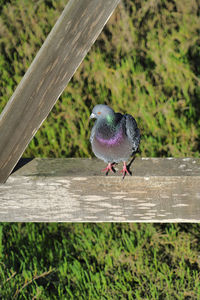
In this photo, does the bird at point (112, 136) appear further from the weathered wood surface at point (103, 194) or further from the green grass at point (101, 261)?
the green grass at point (101, 261)

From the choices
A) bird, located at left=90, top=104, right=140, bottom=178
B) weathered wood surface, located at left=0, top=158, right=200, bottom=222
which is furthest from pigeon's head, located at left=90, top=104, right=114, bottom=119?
weathered wood surface, located at left=0, top=158, right=200, bottom=222

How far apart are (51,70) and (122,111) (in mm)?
1481

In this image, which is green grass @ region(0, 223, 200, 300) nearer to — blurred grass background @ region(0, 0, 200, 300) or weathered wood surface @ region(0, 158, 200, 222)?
blurred grass background @ region(0, 0, 200, 300)

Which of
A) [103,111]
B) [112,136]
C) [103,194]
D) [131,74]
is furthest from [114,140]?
[131,74]

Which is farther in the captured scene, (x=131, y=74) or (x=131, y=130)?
(x=131, y=74)

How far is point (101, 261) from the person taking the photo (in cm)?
234

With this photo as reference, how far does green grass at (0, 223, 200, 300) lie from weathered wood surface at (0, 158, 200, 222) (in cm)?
80

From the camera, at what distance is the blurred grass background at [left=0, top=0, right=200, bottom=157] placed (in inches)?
101

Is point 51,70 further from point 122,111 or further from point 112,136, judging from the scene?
point 122,111

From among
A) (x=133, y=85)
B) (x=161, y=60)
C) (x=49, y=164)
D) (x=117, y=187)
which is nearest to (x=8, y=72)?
(x=133, y=85)

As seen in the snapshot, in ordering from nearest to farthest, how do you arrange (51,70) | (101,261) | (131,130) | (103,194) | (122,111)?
1. (51,70)
2. (103,194)
3. (131,130)
4. (101,261)
5. (122,111)

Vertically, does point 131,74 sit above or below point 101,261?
above

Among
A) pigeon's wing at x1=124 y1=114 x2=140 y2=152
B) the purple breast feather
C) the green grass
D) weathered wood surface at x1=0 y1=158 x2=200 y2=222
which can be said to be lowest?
the green grass

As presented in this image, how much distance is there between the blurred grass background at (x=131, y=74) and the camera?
8.44ft
